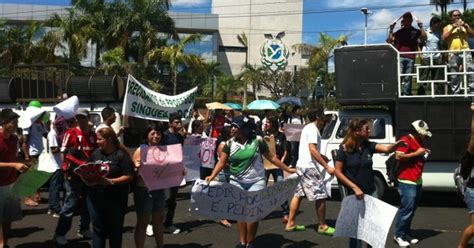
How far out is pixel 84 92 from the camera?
39.8ft

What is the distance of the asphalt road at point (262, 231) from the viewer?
23.8 ft

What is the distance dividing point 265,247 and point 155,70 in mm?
26552

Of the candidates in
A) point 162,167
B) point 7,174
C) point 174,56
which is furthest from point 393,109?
A: point 174,56

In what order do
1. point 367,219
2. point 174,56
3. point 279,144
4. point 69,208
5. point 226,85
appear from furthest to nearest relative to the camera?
point 226,85, point 174,56, point 279,144, point 69,208, point 367,219

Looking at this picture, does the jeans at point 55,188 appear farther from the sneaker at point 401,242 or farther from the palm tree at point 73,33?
the palm tree at point 73,33

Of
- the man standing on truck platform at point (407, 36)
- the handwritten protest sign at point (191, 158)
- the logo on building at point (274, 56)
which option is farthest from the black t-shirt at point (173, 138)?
the logo on building at point (274, 56)

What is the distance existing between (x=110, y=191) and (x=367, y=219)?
8.49 feet

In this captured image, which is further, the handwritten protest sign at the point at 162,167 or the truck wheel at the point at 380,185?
the truck wheel at the point at 380,185

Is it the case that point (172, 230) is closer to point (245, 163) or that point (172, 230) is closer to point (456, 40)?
Result: point (245, 163)

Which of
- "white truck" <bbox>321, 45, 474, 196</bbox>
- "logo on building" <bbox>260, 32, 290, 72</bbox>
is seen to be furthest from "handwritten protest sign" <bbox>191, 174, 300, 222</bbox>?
"logo on building" <bbox>260, 32, 290, 72</bbox>

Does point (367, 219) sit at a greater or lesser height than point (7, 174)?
lesser

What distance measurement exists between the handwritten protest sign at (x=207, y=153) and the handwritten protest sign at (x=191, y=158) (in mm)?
306

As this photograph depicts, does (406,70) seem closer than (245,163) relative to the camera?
No

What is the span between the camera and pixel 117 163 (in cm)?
530
